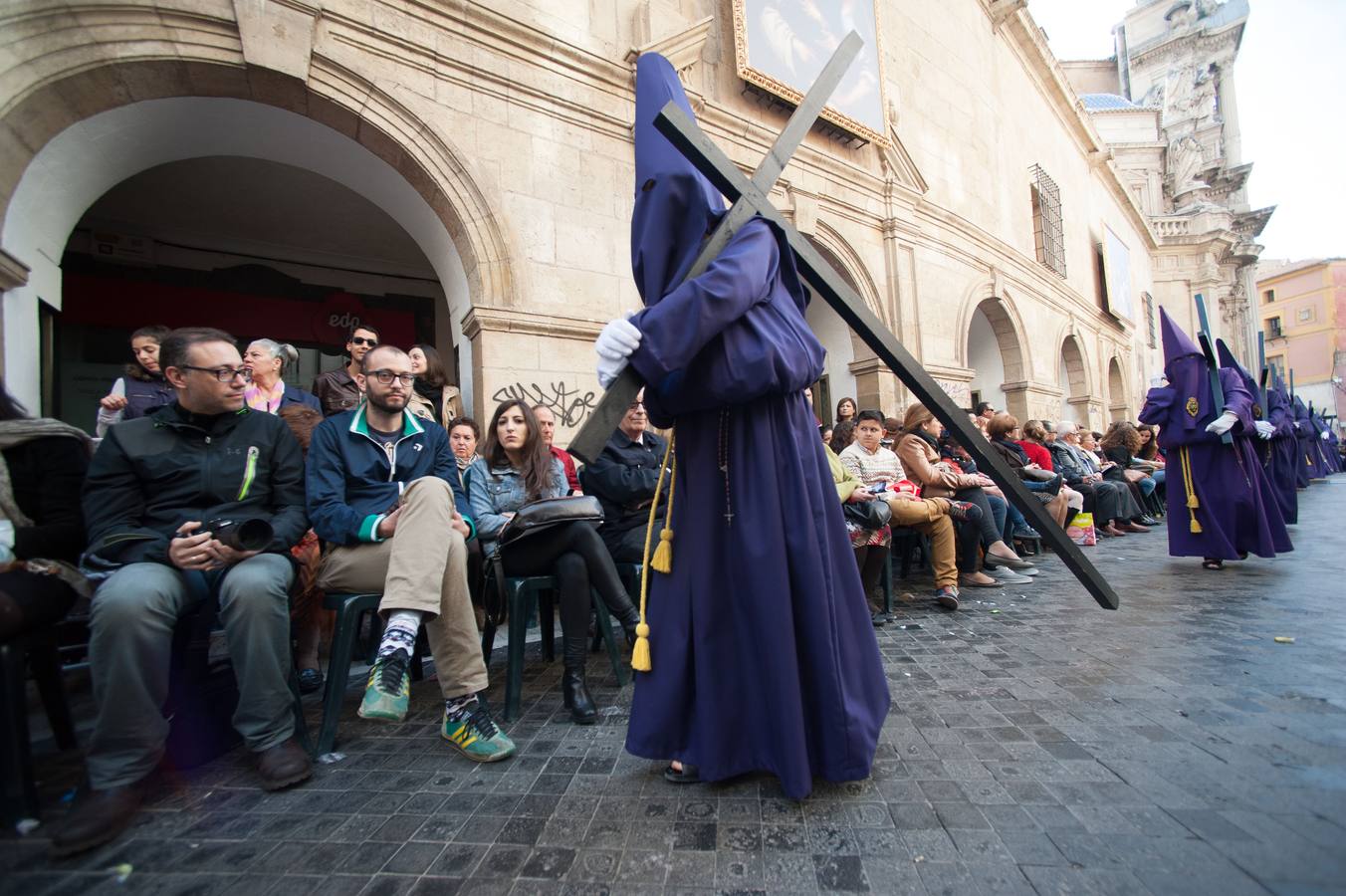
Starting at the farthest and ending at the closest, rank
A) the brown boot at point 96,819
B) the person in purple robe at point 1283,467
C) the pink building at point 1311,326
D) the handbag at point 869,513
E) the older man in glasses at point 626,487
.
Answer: the pink building at point 1311,326, the person in purple robe at point 1283,467, the handbag at point 869,513, the older man in glasses at point 626,487, the brown boot at point 96,819

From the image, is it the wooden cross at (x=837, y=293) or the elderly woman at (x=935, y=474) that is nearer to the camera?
the wooden cross at (x=837, y=293)

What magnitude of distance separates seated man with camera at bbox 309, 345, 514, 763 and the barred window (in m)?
16.5

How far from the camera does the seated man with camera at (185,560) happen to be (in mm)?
1869

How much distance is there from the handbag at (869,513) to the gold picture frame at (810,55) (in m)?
6.73

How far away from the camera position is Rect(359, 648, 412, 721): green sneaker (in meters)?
1.93

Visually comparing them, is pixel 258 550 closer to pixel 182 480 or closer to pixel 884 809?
pixel 182 480

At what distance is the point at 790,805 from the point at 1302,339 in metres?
68.8

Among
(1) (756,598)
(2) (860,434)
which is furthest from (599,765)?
(2) (860,434)

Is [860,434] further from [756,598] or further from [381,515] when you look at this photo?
[381,515]

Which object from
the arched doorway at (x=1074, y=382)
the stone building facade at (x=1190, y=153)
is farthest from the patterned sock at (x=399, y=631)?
the stone building facade at (x=1190, y=153)

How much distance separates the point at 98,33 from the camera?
13.7ft

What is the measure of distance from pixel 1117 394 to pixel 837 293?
23036 mm

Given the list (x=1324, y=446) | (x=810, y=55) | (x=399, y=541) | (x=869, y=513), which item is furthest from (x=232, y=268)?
(x=1324, y=446)

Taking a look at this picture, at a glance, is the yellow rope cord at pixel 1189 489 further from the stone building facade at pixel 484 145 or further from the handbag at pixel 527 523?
the handbag at pixel 527 523
